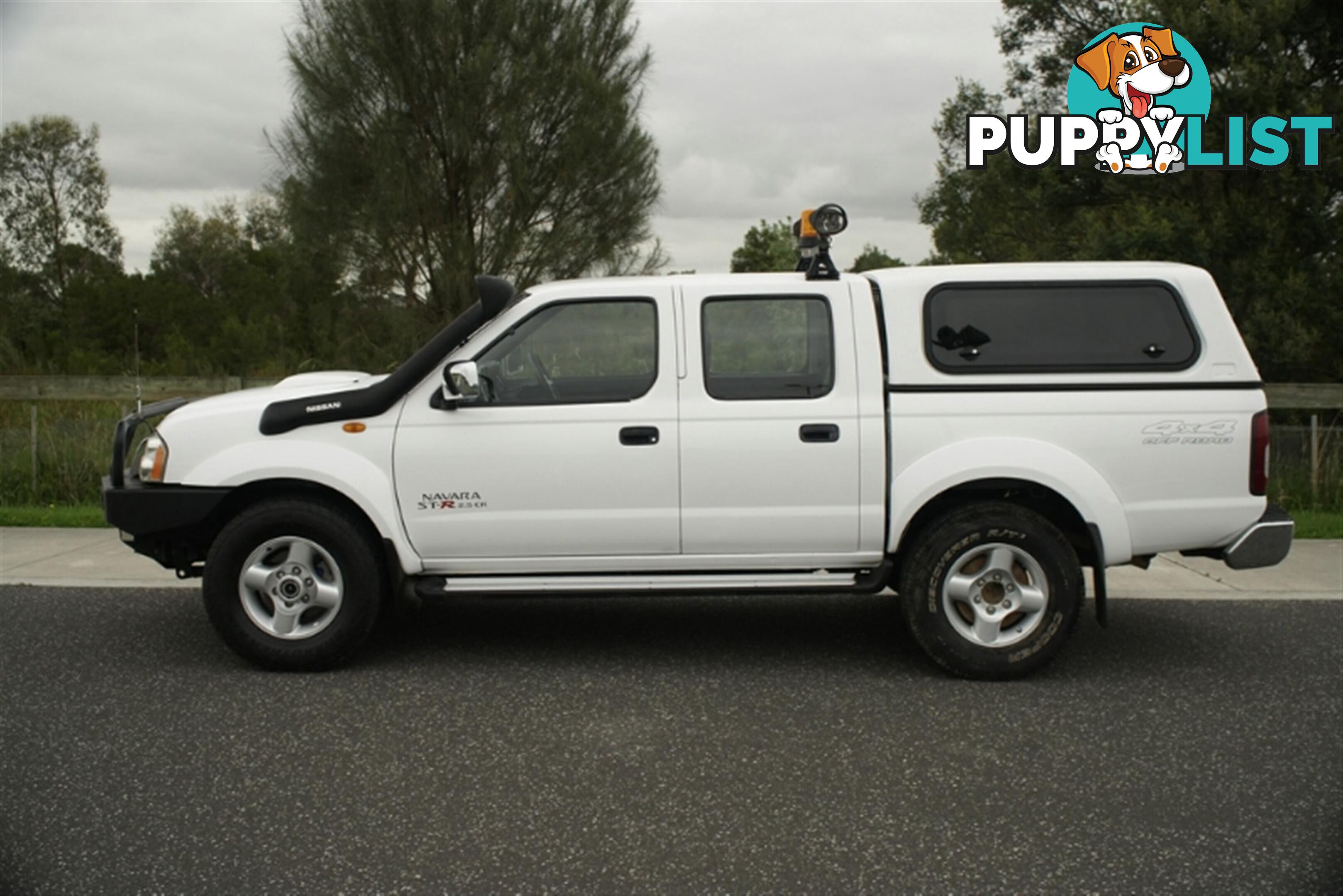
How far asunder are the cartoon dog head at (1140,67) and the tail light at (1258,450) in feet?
40.8

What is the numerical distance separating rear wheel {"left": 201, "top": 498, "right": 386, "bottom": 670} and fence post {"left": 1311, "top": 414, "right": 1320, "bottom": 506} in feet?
28.5

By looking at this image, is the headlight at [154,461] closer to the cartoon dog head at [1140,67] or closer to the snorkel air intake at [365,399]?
the snorkel air intake at [365,399]

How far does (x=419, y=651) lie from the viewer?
651 cm

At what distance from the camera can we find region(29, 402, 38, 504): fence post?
1154cm

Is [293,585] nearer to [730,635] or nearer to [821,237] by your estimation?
[730,635]

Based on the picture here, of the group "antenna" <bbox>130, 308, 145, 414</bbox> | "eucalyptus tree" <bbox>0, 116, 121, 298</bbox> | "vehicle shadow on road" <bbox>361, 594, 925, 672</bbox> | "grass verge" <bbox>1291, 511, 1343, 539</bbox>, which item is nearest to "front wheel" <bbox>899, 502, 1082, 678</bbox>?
"vehicle shadow on road" <bbox>361, 594, 925, 672</bbox>

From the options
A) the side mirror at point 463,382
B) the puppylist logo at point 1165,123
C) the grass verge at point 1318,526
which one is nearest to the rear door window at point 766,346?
the side mirror at point 463,382

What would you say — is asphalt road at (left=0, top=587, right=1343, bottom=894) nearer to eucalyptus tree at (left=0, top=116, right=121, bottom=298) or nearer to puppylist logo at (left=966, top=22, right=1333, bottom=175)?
puppylist logo at (left=966, top=22, right=1333, bottom=175)

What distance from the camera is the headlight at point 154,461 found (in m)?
6.04

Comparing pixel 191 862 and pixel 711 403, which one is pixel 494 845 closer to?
pixel 191 862

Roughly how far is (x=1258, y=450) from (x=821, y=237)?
2260 millimetres

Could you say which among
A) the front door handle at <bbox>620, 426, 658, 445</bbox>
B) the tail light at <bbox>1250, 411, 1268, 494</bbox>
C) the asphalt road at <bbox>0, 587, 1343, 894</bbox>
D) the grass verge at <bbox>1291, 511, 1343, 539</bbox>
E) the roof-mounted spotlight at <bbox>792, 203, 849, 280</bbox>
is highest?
the roof-mounted spotlight at <bbox>792, 203, 849, 280</bbox>

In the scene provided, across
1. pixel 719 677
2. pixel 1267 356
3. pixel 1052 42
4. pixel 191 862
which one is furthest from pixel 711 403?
pixel 1052 42

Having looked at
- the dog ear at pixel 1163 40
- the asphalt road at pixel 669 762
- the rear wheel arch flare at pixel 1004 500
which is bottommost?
the asphalt road at pixel 669 762
